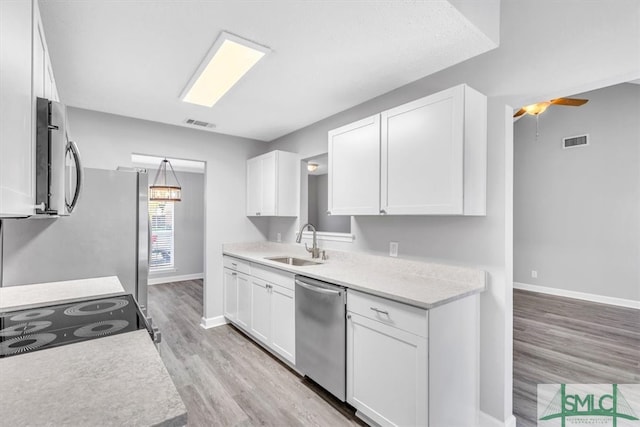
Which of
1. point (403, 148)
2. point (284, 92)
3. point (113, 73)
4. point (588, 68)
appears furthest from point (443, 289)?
point (113, 73)

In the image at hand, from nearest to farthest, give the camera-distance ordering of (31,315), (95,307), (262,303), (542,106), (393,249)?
(31,315) → (95,307) → (393,249) → (262,303) → (542,106)

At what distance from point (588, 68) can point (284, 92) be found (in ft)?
6.69

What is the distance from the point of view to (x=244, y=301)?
11.1 ft

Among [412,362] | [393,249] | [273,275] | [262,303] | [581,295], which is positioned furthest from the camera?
[581,295]

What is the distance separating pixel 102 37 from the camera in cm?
179

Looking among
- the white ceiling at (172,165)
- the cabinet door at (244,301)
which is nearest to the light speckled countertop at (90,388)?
the cabinet door at (244,301)

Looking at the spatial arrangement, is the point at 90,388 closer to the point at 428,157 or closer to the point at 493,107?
the point at 428,157

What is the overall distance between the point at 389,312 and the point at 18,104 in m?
1.79

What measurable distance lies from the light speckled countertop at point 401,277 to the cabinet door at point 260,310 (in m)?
0.26

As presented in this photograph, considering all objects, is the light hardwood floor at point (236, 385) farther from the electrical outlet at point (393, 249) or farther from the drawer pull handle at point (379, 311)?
the electrical outlet at point (393, 249)

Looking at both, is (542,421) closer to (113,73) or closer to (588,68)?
(588,68)

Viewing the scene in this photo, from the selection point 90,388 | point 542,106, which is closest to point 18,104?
point 90,388

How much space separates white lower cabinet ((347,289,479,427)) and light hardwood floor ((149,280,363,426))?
1.08ft

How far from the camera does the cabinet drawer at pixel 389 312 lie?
164cm
